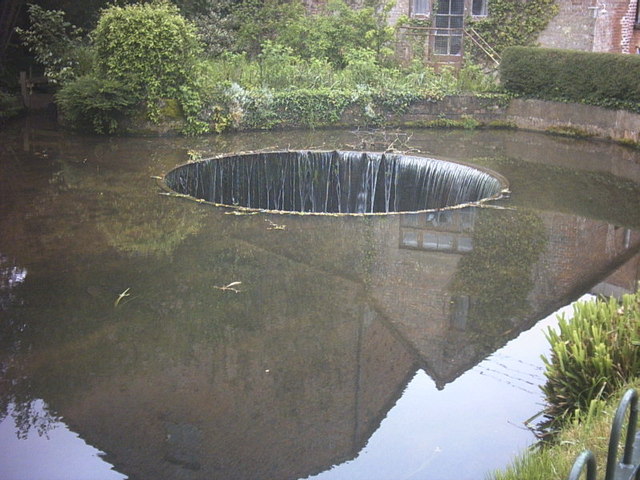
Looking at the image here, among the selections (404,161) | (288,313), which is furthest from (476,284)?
(404,161)

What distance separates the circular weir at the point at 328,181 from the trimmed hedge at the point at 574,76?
4320 mm

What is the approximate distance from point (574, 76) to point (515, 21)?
181 inches

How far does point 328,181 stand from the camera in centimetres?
1242

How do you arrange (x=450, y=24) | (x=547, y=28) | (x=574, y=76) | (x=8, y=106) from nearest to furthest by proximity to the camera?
1. (x=574, y=76)
2. (x=8, y=106)
3. (x=547, y=28)
4. (x=450, y=24)

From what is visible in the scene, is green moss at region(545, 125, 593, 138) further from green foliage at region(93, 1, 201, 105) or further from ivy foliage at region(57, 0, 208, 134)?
green foliage at region(93, 1, 201, 105)

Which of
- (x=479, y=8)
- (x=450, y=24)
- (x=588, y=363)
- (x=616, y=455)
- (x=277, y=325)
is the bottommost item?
(x=277, y=325)

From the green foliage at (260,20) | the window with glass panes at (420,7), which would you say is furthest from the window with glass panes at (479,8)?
the green foliage at (260,20)

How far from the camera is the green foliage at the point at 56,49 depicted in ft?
50.8

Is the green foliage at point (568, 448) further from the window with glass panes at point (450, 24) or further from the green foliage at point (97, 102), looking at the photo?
the window with glass panes at point (450, 24)

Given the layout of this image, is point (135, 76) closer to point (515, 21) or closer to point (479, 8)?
point (479, 8)

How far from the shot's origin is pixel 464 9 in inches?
758

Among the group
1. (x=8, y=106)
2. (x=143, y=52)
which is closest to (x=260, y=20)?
(x=143, y=52)

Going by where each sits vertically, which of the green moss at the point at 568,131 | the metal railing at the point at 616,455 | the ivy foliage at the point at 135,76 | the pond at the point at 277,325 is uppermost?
the ivy foliage at the point at 135,76

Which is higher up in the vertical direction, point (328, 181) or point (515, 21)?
point (515, 21)
